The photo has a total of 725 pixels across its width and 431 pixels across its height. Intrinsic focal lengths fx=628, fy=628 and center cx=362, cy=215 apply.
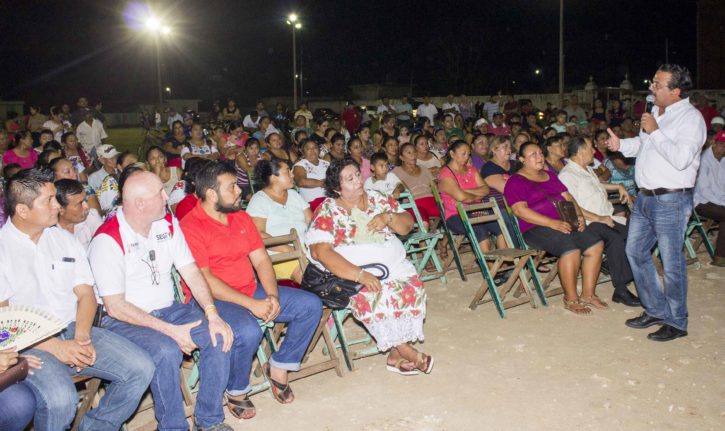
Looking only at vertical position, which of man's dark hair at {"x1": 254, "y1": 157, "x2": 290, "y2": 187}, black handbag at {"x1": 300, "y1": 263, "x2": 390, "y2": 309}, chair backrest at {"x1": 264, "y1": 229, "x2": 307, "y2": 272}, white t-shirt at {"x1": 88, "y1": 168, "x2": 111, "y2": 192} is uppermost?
man's dark hair at {"x1": 254, "y1": 157, "x2": 290, "y2": 187}

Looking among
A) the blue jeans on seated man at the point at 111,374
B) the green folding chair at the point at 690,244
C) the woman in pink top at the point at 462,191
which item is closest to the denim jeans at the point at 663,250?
the woman in pink top at the point at 462,191

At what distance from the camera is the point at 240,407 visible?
3891mm

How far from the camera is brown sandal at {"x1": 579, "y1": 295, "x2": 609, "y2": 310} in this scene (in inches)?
221

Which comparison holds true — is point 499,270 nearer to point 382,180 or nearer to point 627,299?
point 627,299

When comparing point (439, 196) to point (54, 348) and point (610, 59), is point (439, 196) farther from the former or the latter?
point (610, 59)

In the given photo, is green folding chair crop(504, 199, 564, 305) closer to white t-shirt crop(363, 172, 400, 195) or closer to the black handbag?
white t-shirt crop(363, 172, 400, 195)

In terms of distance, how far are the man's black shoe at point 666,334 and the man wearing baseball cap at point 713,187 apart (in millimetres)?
2565

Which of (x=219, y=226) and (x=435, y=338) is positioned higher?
(x=219, y=226)

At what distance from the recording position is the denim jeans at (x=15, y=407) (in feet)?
9.44

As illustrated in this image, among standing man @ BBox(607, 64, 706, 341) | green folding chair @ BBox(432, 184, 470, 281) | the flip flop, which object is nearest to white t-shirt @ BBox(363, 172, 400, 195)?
green folding chair @ BBox(432, 184, 470, 281)

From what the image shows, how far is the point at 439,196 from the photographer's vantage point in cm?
669

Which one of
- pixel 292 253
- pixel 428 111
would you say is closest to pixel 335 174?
pixel 292 253

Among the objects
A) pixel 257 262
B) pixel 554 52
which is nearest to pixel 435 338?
pixel 257 262

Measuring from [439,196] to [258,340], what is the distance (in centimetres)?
334
